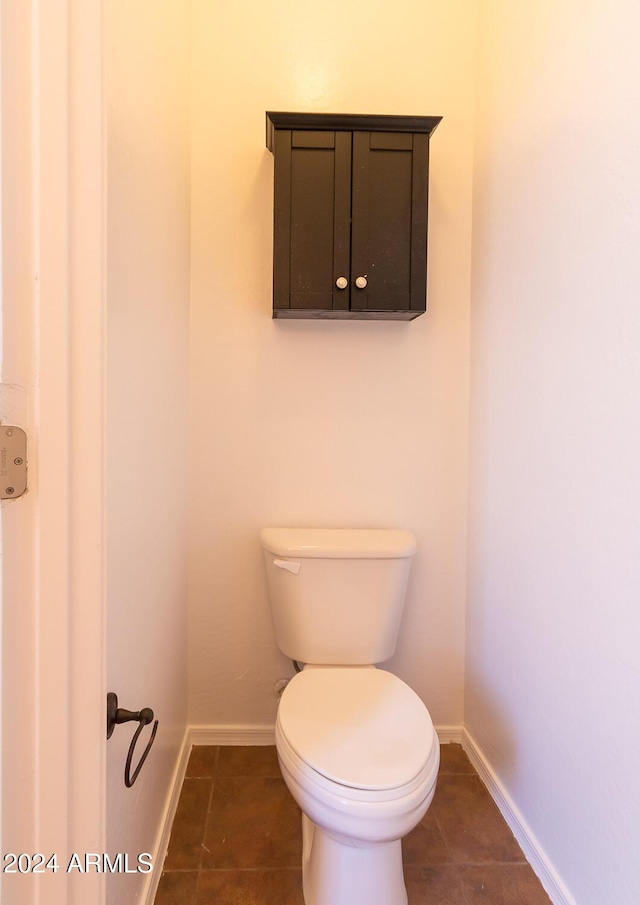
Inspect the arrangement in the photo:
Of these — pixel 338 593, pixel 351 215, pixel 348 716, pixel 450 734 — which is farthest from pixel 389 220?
pixel 450 734

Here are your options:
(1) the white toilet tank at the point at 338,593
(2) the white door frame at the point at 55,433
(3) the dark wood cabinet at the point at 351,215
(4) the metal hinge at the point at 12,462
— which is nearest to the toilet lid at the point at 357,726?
(1) the white toilet tank at the point at 338,593

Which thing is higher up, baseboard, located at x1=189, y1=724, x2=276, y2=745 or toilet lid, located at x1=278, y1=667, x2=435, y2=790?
toilet lid, located at x1=278, y1=667, x2=435, y2=790

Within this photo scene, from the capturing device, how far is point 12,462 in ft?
1.62

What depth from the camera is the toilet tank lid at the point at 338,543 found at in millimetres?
1386

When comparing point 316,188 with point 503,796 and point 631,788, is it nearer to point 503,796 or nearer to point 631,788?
point 631,788

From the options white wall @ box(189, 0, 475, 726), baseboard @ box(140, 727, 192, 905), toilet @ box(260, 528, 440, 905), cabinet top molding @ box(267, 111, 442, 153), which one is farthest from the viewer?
white wall @ box(189, 0, 475, 726)

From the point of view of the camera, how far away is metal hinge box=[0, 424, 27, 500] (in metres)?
0.49

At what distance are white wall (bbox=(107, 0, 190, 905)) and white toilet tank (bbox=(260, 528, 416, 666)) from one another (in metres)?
0.32

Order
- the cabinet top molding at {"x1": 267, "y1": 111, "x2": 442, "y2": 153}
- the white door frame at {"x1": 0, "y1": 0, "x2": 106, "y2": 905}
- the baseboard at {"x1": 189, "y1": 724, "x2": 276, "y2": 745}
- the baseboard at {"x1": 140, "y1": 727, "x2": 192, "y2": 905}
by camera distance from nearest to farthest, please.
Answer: the white door frame at {"x1": 0, "y1": 0, "x2": 106, "y2": 905} < the baseboard at {"x1": 140, "y1": 727, "x2": 192, "y2": 905} < the cabinet top molding at {"x1": 267, "y1": 111, "x2": 442, "y2": 153} < the baseboard at {"x1": 189, "y1": 724, "x2": 276, "y2": 745}

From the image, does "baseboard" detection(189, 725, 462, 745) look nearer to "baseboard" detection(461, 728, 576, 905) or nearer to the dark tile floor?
the dark tile floor

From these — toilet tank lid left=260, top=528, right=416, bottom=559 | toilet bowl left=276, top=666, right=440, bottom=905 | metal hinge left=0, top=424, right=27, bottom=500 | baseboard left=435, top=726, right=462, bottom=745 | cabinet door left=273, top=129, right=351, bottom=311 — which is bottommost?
baseboard left=435, top=726, right=462, bottom=745

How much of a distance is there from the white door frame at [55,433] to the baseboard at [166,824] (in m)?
0.70

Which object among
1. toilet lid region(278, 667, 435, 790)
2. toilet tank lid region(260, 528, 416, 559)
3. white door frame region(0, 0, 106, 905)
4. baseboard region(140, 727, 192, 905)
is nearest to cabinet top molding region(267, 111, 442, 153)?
white door frame region(0, 0, 106, 905)

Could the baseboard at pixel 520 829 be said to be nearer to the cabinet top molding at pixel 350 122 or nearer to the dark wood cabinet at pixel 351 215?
the dark wood cabinet at pixel 351 215
